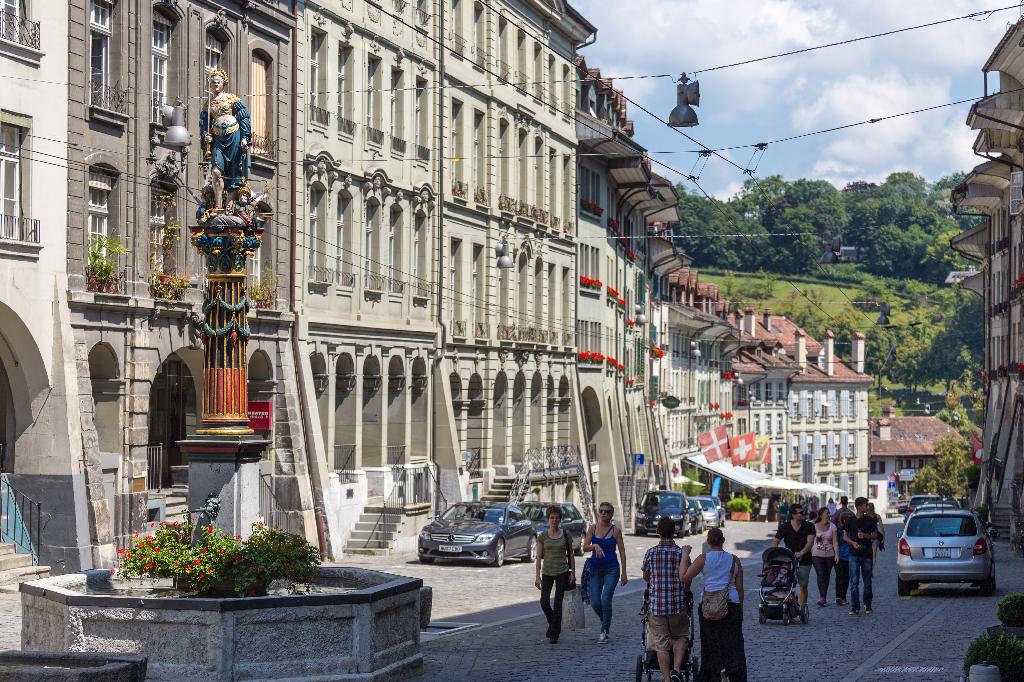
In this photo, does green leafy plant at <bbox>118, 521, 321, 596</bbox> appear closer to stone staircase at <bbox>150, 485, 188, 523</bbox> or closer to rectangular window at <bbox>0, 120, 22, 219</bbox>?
rectangular window at <bbox>0, 120, 22, 219</bbox>

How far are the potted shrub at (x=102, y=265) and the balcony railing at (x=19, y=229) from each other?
5.05 ft

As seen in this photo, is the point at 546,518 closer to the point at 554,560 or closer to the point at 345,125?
the point at 345,125

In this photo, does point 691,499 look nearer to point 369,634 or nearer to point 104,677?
point 369,634

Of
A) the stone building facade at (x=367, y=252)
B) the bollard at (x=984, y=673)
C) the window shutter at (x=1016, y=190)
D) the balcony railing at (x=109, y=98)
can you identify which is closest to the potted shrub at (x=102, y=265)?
the balcony railing at (x=109, y=98)

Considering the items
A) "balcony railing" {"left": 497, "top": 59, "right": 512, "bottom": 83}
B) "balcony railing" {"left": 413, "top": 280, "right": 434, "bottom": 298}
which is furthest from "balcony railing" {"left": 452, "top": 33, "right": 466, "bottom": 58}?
"balcony railing" {"left": 413, "top": 280, "right": 434, "bottom": 298}

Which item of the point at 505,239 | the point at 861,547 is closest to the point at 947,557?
the point at 861,547

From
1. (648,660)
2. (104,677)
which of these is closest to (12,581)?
(648,660)

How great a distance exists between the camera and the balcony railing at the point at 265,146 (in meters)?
38.5

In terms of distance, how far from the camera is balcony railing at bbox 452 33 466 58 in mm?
50281

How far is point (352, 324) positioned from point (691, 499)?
19.1 m

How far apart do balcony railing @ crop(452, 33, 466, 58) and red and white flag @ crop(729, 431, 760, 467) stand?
38190 millimetres

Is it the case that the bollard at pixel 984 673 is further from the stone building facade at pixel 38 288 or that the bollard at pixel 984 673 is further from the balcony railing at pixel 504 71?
the balcony railing at pixel 504 71

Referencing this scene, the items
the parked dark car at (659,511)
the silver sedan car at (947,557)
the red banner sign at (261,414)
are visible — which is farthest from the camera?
the parked dark car at (659,511)

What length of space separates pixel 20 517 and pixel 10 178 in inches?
219
